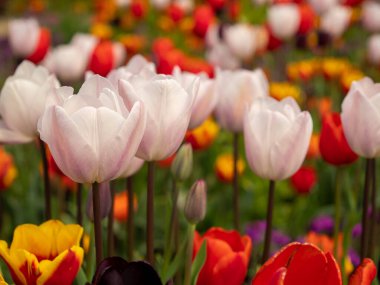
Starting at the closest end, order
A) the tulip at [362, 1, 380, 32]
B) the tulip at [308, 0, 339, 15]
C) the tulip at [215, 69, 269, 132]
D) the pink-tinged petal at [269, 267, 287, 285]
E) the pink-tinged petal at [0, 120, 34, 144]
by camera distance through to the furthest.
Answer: the pink-tinged petal at [269, 267, 287, 285]
the pink-tinged petal at [0, 120, 34, 144]
the tulip at [215, 69, 269, 132]
the tulip at [308, 0, 339, 15]
the tulip at [362, 1, 380, 32]

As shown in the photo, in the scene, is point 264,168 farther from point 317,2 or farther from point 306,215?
point 317,2

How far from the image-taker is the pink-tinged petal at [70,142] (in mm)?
926

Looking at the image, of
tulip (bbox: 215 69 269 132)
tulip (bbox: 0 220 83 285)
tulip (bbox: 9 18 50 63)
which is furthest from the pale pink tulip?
tulip (bbox: 9 18 50 63)

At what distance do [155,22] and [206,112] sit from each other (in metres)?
5.80

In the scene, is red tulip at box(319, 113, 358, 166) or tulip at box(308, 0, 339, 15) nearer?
red tulip at box(319, 113, 358, 166)

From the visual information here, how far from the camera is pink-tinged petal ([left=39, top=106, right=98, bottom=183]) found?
926 millimetres

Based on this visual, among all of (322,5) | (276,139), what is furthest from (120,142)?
(322,5)

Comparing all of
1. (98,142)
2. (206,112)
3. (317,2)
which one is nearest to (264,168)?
(206,112)

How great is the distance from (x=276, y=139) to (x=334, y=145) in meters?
0.22

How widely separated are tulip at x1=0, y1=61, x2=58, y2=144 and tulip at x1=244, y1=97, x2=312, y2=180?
A: 1.19 ft

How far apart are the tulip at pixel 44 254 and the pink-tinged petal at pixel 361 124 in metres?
0.51

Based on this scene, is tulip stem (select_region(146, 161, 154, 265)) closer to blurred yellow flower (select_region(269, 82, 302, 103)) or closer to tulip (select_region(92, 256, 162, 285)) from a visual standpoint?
tulip (select_region(92, 256, 162, 285))

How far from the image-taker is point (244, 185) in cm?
294

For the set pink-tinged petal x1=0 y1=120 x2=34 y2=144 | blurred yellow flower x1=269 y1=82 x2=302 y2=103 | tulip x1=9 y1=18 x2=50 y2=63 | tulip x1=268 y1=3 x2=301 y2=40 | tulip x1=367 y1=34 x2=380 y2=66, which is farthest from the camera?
tulip x1=367 y1=34 x2=380 y2=66
